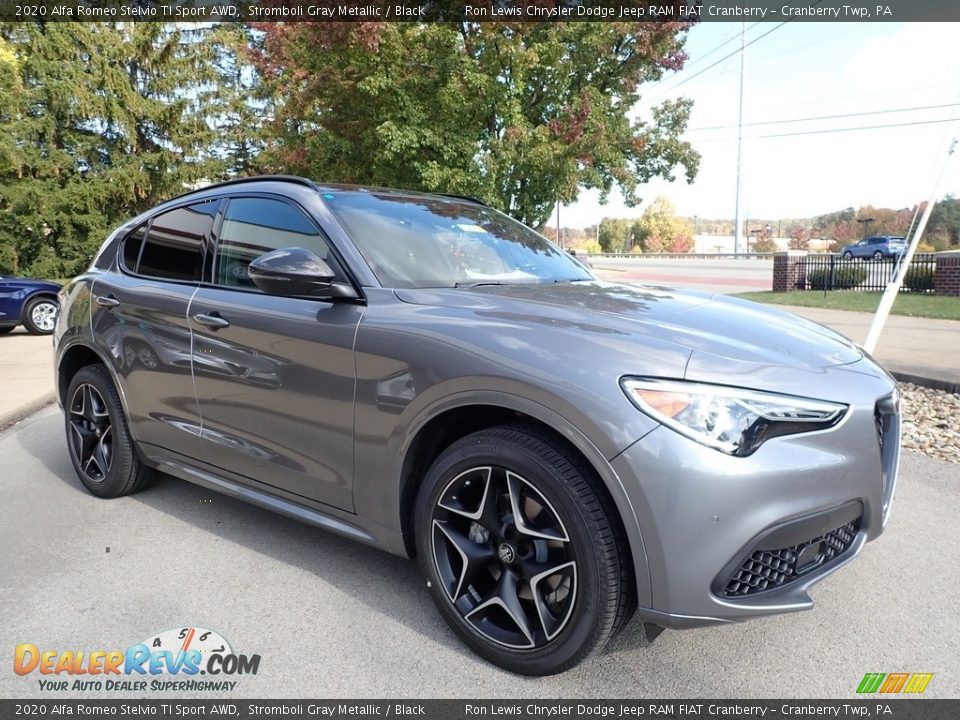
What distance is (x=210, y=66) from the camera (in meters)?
28.3

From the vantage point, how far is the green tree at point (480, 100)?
10625 millimetres

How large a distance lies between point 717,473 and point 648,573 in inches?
14.3

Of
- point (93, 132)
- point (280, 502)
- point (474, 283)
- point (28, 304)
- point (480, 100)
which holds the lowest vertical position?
point (280, 502)

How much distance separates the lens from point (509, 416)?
2.43 metres

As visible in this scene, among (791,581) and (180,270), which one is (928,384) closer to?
(791,581)

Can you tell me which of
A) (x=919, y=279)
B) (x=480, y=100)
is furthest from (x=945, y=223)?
(x=480, y=100)

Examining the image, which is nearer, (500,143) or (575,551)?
(575,551)

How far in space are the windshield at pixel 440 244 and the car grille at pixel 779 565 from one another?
156cm

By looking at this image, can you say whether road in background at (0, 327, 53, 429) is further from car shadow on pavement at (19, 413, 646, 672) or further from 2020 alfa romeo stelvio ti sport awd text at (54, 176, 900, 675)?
2020 alfa romeo stelvio ti sport awd text at (54, 176, 900, 675)

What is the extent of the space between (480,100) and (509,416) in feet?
31.0

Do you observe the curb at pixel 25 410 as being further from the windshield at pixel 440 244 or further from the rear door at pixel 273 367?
the windshield at pixel 440 244

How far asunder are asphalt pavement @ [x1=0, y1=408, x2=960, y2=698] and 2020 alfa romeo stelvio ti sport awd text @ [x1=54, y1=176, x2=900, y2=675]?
0.29 m

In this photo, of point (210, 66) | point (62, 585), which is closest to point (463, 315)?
point (62, 585)

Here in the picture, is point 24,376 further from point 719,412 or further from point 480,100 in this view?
point 719,412
